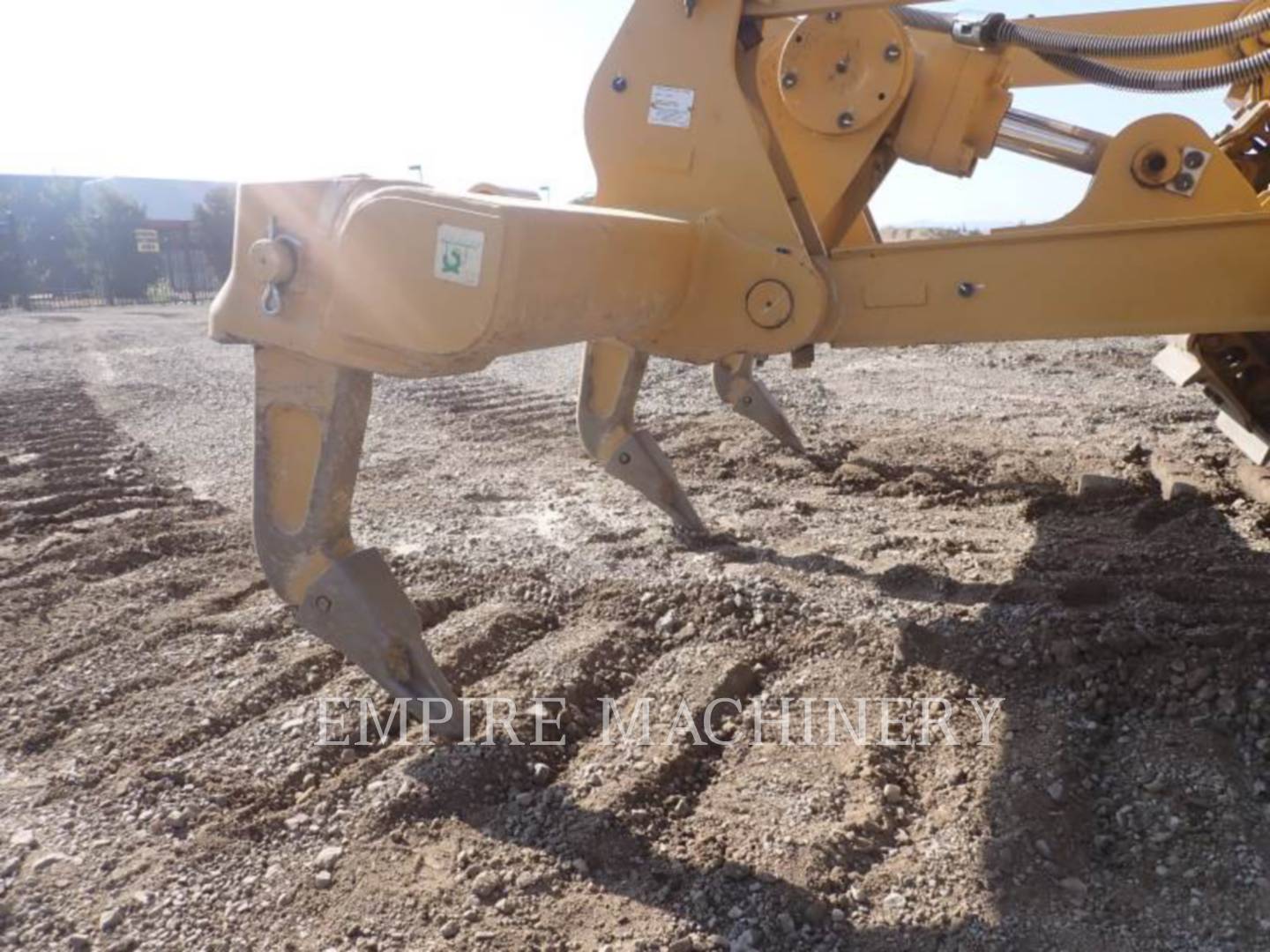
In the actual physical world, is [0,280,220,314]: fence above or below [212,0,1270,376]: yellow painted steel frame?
below

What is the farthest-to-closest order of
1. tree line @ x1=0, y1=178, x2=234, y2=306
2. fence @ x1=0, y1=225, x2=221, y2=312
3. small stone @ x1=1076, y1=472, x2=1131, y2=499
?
tree line @ x1=0, y1=178, x2=234, y2=306, fence @ x1=0, y1=225, x2=221, y2=312, small stone @ x1=1076, y1=472, x2=1131, y2=499

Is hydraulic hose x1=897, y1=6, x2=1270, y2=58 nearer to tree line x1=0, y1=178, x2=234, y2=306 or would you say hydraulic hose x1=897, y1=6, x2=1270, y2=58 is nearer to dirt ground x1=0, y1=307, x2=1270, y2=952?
dirt ground x1=0, y1=307, x2=1270, y2=952

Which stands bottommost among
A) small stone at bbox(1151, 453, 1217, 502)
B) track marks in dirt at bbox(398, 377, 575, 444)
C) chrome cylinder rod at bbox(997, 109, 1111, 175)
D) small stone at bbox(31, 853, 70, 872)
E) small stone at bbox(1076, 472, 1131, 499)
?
small stone at bbox(31, 853, 70, 872)

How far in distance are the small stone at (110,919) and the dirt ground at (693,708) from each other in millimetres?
17

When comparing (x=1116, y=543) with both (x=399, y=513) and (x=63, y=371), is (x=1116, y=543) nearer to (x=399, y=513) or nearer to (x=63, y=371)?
(x=399, y=513)

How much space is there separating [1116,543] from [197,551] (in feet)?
12.6

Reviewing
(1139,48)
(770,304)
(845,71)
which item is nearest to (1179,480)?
(1139,48)

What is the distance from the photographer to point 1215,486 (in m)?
4.62

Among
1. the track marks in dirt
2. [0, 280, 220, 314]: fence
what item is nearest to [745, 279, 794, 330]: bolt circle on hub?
the track marks in dirt

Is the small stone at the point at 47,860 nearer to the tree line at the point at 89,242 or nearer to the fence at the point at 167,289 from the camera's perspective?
the fence at the point at 167,289

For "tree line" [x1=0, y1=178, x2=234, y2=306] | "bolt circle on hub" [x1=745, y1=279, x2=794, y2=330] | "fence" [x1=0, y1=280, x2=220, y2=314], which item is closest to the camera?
"bolt circle on hub" [x1=745, y1=279, x2=794, y2=330]

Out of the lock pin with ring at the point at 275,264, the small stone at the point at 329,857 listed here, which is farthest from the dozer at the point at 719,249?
the small stone at the point at 329,857

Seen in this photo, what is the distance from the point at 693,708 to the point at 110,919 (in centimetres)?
153

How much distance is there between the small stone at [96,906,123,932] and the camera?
2.29 m
